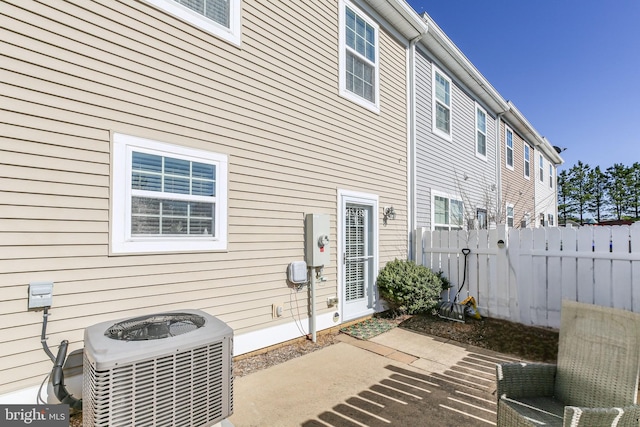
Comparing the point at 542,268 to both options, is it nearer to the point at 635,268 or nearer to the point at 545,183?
the point at 635,268

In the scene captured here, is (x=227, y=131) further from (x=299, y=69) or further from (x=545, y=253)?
(x=545, y=253)

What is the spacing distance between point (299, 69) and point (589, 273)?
5213mm

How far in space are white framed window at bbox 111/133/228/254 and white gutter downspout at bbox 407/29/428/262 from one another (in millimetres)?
4399

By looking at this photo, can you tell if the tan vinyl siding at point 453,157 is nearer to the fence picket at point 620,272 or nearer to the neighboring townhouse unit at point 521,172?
the neighboring townhouse unit at point 521,172

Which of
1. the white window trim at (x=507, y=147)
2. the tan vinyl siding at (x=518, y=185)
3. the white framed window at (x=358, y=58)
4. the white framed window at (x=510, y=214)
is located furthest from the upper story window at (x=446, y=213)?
the white window trim at (x=507, y=147)

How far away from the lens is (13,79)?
2414mm

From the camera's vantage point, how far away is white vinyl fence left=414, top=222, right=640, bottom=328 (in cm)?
420

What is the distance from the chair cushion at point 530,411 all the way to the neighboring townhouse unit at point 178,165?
279cm

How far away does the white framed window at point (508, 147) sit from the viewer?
38.4 ft

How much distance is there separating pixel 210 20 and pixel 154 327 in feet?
11.2

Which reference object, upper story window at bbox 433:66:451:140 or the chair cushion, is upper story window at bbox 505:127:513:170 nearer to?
upper story window at bbox 433:66:451:140

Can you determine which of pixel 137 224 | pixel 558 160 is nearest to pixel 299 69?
pixel 137 224

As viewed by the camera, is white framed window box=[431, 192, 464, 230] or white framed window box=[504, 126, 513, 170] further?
white framed window box=[504, 126, 513, 170]

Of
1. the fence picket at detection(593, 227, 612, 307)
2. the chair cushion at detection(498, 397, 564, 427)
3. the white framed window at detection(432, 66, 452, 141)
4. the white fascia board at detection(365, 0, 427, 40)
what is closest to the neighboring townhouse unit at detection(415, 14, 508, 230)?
the white framed window at detection(432, 66, 452, 141)
